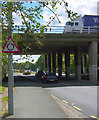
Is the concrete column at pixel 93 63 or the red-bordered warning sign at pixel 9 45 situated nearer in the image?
the red-bordered warning sign at pixel 9 45

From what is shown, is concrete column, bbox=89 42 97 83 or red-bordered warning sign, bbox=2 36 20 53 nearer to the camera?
red-bordered warning sign, bbox=2 36 20 53

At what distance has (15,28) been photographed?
4438 mm

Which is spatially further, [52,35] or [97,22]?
[97,22]

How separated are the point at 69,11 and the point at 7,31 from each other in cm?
148

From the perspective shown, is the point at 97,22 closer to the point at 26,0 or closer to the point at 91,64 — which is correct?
the point at 91,64

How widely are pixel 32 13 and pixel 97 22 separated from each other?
2670 centimetres

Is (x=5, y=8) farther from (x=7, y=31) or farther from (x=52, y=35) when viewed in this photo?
(x=52, y=35)

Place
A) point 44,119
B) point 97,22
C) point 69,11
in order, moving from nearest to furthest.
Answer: point 69,11, point 44,119, point 97,22

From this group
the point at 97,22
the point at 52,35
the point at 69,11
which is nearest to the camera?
the point at 69,11

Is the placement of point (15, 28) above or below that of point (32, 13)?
below

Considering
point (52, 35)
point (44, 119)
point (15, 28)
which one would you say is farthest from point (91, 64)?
point (15, 28)

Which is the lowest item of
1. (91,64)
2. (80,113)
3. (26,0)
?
(80,113)

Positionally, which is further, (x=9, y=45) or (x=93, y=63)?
(x=93, y=63)

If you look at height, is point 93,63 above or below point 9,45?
below
